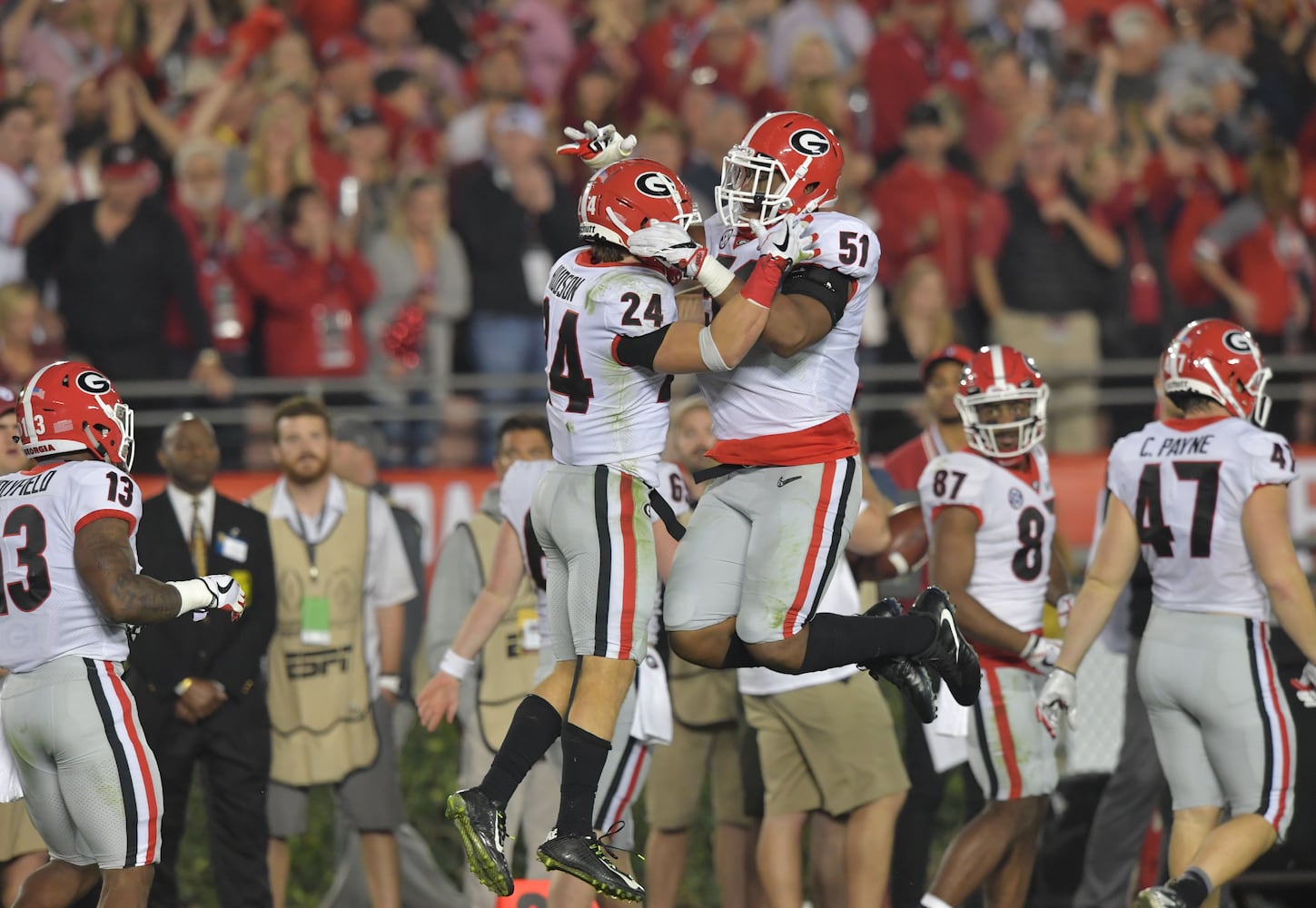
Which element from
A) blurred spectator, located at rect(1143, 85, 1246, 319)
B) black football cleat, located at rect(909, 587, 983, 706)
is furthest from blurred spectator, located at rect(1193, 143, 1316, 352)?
black football cleat, located at rect(909, 587, 983, 706)

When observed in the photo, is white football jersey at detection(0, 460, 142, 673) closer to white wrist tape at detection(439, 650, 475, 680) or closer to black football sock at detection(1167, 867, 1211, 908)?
white wrist tape at detection(439, 650, 475, 680)

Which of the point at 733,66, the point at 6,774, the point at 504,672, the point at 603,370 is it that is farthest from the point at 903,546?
the point at 733,66

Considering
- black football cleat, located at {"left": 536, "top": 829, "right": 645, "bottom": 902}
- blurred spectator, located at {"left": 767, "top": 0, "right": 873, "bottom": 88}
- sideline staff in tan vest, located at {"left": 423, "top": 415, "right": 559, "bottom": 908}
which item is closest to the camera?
black football cleat, located at {"left": 536, "top": 829, "right": 645, "bottom": 902}

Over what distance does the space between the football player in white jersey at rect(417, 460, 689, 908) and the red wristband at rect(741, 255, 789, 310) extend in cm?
119

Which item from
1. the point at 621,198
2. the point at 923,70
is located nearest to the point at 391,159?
the point at 923,70

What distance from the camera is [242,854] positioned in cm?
765

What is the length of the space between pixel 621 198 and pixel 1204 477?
2325mm

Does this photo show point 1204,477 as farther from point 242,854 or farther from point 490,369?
point 490,369

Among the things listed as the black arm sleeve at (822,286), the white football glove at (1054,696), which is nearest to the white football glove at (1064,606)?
the white football glove at (1054,696)

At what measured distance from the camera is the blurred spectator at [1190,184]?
12.2m

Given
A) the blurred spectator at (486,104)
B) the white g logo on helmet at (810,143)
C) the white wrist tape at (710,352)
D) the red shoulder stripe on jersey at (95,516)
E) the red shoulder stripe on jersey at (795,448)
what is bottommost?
the red shoulder stripe on jersey at (95,516)

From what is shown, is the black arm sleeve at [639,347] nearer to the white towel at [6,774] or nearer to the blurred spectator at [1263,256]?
the white towel at [6,774]

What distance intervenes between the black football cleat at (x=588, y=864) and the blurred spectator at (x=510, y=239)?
18.0 ft

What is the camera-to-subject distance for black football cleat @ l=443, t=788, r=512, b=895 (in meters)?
5.81
